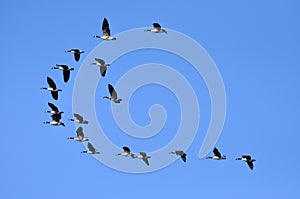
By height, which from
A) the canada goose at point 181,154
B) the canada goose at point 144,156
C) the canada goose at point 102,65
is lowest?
the canada goose at point 181,154

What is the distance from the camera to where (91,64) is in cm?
8375

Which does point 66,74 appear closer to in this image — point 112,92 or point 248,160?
point 112,92

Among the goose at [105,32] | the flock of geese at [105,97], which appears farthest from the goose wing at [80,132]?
the goose at [105,32]

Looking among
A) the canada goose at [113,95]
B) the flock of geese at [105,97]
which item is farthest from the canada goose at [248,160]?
the canada goose at [113,95]

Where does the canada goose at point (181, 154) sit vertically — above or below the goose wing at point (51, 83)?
below

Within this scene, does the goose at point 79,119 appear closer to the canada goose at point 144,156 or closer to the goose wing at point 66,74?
the goose wing at point 66,74

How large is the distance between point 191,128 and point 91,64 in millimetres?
9070

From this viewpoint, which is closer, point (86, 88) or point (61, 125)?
point (61, 125)

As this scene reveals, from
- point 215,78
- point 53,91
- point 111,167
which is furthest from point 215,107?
point 53,91

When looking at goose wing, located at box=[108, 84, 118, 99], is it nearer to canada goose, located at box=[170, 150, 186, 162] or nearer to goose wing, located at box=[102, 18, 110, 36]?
goose wing, located at box=[102, 18, 110, 36]

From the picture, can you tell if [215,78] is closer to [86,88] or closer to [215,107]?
[215,107]

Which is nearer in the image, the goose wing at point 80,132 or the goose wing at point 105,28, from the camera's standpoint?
the goose wing at point 105,28

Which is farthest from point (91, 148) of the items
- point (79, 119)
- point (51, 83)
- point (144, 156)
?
point (51, 83)

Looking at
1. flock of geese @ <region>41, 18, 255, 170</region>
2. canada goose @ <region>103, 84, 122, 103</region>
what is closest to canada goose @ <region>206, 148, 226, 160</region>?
flock of geese @ <region>41, 18, 255, 170</region>
